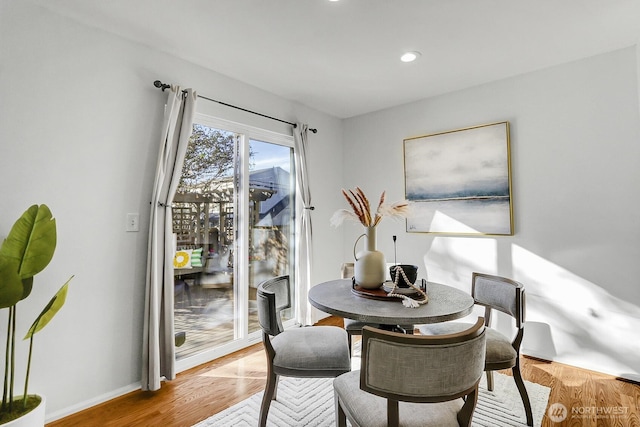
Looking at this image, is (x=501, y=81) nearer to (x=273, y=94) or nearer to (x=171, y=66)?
(x=273, y=94)

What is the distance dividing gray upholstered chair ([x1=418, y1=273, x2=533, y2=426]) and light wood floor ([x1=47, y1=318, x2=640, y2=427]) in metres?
0.38

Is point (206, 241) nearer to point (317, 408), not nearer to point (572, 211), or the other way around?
point (317, 408)

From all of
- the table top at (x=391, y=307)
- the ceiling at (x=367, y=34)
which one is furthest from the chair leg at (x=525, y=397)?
the ceiling at (x=367, y=34)

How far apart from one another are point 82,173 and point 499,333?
3.00 m

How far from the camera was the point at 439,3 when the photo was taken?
81.2 inches

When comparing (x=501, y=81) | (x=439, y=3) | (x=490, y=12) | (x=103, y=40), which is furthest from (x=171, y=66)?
(x=501, y=81)

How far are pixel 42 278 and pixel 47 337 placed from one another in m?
0.37

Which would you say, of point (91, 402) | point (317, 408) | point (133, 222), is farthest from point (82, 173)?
point (317, 408)

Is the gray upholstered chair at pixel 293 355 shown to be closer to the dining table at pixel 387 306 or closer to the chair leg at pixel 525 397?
the dining table at pixel 387 306

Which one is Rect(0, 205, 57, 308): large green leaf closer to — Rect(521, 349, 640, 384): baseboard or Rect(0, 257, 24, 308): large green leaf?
Rect(0, 257, 24, 308): large green leaf

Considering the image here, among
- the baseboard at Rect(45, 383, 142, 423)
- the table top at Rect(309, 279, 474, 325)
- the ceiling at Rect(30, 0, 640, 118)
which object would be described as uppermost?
the ceiling at Rect(30, 0, 640, 118)

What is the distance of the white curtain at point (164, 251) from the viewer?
7.88 feet

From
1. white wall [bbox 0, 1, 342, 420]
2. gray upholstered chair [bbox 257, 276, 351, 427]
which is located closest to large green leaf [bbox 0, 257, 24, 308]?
white wall [bbox 0, 1, 342, 420]

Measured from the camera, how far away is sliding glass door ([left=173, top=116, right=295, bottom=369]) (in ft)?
9.52
